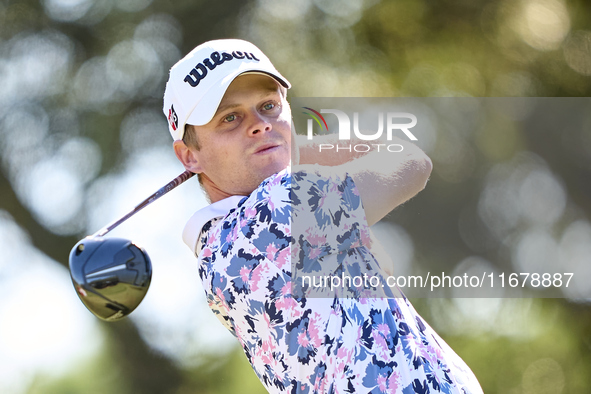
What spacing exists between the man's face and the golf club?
1.25 ft

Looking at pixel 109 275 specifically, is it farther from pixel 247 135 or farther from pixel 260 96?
pixel 260 96

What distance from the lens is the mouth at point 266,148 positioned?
1.96 metres

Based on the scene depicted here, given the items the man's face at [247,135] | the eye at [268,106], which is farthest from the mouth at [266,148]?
the eye at [268,106]

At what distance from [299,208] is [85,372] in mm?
5323

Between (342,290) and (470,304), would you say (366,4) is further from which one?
(342,290)

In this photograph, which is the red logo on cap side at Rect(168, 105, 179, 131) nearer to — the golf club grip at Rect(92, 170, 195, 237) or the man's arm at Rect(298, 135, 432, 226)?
the golf club grip at Rect(92, 170, 195, 237)

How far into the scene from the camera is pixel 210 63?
2.01 meters

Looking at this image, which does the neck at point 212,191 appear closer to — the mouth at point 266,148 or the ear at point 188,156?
the ear at point 188,156

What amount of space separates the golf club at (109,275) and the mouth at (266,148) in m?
0.42

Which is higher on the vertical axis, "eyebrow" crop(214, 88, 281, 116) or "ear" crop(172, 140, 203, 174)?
"eyebrow" crop(214, 88, 281, 116)

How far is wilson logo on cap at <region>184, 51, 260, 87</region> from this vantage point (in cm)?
199

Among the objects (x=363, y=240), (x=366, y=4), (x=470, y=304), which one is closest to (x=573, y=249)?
(x=470, y=304)

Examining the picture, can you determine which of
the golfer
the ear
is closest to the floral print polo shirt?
the golfer

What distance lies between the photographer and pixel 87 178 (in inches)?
249
